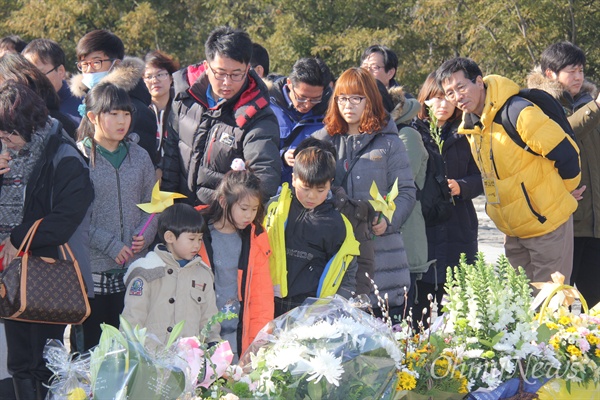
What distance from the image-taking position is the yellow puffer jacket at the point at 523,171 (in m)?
5.49

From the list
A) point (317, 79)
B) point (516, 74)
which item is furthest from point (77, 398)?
point (516, 74)

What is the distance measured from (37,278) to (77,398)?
1727 millimetres

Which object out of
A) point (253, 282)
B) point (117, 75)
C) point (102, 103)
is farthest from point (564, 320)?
point (117, 75)

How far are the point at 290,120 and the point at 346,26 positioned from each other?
40.4 feet

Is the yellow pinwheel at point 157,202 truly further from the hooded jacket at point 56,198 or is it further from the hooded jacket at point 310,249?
the hooded jacket at point 310,249

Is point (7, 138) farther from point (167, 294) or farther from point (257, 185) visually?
point (257, 185)

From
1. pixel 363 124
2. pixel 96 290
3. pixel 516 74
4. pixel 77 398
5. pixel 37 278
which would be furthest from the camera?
pixel 516 74

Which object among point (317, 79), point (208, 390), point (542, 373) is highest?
point (317, 79)

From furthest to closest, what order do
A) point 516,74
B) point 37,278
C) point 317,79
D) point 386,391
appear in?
point 516,74
point 317,79
point 37,278
point 386,391

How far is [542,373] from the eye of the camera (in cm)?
361

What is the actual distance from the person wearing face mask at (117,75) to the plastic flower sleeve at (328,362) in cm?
253

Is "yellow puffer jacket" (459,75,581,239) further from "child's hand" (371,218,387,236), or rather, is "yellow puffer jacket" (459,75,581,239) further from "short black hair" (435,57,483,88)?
"child's hand" (371,218,387,236)

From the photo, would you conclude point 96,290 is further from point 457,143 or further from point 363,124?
point 457,143

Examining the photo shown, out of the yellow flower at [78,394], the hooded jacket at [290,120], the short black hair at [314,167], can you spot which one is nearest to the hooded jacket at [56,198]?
the short black hair at [314,167]
